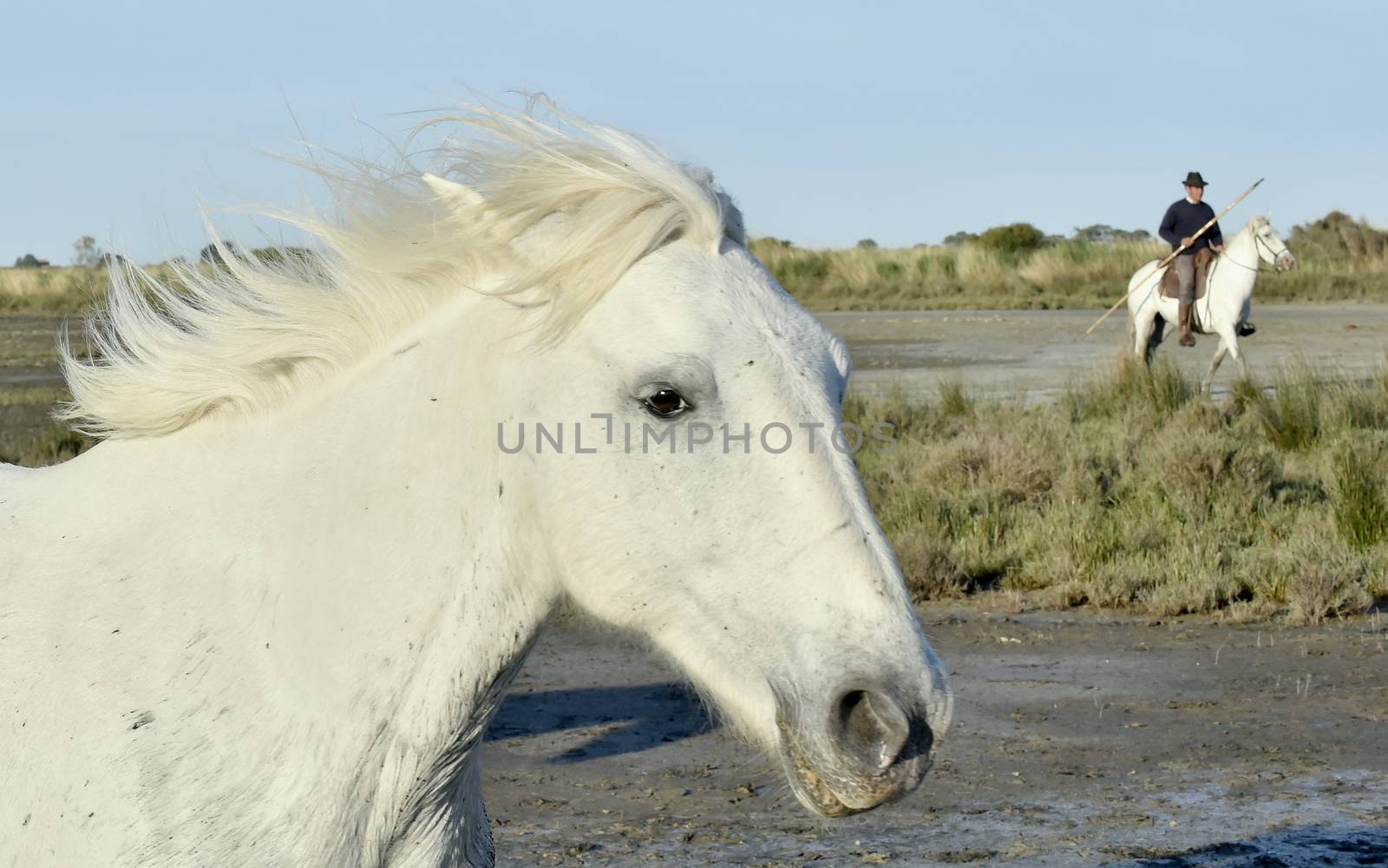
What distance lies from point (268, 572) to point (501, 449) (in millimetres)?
391

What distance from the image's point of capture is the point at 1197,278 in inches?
666

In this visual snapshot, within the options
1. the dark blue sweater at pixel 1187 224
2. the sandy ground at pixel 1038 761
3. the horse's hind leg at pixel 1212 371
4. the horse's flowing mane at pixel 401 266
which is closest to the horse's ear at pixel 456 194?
the horse's flowing mane at pixel 401 266

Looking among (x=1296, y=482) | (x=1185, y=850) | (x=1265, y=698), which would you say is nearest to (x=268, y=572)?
(x=1185, y=850)

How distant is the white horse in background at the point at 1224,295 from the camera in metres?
16.2

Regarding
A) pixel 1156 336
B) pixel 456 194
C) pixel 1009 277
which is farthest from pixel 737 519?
pixel 1009 277

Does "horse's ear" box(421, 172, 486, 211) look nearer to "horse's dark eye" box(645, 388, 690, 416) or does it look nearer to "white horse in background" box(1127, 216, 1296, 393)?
"horse's dark eye" box(645, 388, 690, 416)

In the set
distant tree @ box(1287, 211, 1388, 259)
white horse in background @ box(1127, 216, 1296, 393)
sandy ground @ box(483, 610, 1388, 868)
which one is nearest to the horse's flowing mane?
sandy ground @ box(483, 610, 1388, 868)

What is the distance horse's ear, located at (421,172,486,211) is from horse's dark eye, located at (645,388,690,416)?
1.32ft

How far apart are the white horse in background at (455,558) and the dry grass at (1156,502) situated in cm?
586

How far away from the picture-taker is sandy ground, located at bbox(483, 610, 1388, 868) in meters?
4.43

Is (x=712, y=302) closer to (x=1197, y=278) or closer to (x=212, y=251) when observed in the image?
(x=212, y=251)

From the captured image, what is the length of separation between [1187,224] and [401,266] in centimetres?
1673

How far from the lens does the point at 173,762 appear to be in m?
2.01

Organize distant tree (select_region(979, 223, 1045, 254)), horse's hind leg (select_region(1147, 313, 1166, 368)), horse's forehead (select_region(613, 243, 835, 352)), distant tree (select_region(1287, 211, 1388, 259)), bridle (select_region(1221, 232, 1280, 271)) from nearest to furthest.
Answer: horse's forehead (select_region(613, 243, 835, 352)), bridle (select_region(1221, 232, 1280, 271)), horse's hind leg (select_region(1147, 313, 1166, 368)), distant tree (select_region(1287, 211, 1388, 259)), distant tree (select_region(979, 223, 1045, 254))
